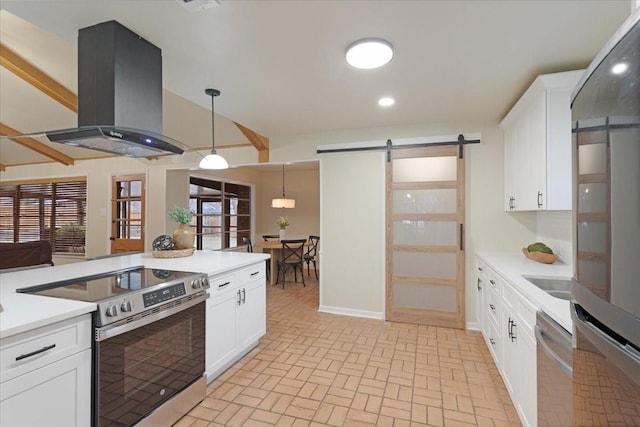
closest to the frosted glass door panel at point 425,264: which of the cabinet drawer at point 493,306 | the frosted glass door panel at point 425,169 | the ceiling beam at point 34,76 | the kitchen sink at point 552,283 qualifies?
the cabinet drawer at point 493,306

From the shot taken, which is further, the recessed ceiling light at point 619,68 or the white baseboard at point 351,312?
the white baseboard at point 351,312

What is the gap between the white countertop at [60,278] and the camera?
1216 mm

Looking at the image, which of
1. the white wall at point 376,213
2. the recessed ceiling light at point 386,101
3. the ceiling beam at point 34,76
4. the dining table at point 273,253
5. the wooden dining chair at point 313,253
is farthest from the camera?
the wooden dining chair at point 313,253

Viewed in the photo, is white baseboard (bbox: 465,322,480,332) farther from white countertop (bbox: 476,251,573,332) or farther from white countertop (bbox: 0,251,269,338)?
white countertop (bbox: 0,251,269,338)

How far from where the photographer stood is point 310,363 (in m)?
2.63

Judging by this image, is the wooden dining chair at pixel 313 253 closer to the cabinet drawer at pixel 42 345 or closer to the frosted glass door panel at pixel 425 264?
the frosted glass door panel at pixel 425 264

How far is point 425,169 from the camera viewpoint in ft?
11.7

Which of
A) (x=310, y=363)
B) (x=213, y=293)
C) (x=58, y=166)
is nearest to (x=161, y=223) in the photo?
(x=58, y=166)

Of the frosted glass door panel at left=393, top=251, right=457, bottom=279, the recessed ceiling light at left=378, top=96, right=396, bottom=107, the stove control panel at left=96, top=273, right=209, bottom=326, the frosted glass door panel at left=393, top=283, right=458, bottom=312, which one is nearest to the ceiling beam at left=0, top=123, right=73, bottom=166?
the stove control panel at left=96, top=273, right=209, bottom=326

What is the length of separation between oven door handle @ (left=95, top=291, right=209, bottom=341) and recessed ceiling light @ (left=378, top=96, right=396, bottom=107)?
2312mm

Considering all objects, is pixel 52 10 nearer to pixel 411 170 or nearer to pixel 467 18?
pixel 467 18

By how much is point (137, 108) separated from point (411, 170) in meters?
2.85

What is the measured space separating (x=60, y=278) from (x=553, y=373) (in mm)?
2758

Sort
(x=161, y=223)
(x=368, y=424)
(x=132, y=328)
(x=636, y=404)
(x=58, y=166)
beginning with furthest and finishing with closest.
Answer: (x=58, y=166) → (x=161, y=223) → (x=368, y=424) → (x=132, y=328) → (x=636, y=404)
